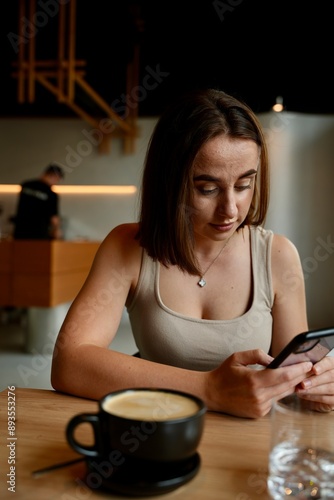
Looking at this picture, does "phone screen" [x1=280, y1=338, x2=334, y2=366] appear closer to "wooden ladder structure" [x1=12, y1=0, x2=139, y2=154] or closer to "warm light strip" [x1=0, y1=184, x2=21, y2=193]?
"wooden ladder structure" [x1=12, y1=0, x2=139, y2=154]

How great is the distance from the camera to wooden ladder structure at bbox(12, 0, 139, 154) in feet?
11.7

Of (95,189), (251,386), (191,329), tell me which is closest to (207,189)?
(191,329)

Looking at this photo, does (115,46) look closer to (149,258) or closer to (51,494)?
(149,258)

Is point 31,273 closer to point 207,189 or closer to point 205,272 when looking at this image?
point 205,272

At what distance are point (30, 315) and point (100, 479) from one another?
3.64m

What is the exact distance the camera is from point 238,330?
120 cm

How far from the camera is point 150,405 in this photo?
0.58 m

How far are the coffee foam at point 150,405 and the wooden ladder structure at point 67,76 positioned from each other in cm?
336

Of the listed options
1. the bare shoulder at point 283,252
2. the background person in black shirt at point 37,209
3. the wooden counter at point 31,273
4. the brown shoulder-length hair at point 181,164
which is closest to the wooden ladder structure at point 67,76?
the background person in black shirt at point 37,209

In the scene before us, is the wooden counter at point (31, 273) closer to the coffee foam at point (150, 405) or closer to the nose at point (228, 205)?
the nose at point (228, 205)

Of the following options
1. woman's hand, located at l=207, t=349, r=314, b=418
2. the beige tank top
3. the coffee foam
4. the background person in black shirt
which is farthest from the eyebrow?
the background person in black shirt

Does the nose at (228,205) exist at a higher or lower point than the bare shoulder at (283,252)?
higher

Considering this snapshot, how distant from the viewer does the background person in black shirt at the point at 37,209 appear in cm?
490

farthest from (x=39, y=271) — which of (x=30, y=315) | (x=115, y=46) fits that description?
(x=115, y=46)
